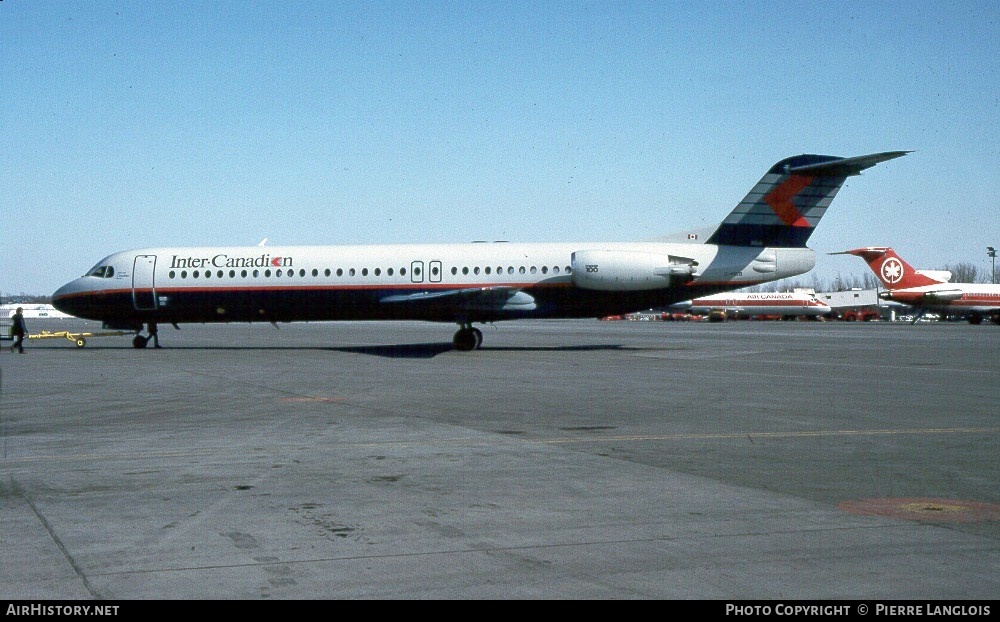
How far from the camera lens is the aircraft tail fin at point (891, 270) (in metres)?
70.1

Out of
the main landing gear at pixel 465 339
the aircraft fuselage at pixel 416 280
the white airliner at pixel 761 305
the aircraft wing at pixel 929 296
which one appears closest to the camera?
the aircraft fuselage at pixel 416 280

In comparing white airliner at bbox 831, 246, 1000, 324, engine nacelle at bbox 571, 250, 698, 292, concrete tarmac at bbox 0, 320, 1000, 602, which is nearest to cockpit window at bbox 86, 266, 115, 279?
engine nacelle at bbox 571, 250, 698, 292

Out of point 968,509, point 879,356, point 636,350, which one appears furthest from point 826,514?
point 636,350

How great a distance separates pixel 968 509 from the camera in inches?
271

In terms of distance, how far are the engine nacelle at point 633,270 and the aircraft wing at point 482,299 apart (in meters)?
1.99

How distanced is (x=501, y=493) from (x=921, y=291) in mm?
69544

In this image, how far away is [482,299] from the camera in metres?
29.5

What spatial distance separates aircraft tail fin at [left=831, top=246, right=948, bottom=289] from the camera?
230 feet

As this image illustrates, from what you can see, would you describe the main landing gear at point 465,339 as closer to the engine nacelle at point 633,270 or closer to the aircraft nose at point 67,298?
the engine nacelle at point 633,270

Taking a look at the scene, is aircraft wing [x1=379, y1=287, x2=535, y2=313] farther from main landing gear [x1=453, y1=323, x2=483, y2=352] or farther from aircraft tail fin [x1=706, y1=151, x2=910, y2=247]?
aircraft tail fin [x1=706, y1=151, x2=910, y2=247]

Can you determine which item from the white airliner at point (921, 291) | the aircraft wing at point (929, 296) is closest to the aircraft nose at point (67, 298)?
the white airliner at point (921, 291)

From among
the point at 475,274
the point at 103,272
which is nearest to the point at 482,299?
the point at 475,274

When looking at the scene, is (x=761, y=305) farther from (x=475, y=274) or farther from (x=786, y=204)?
(x=475, y=274)

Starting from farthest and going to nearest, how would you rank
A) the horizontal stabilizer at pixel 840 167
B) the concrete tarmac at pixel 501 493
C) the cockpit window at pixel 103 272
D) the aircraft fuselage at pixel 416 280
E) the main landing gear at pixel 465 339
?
the cockpit window at pixel 103 272 < the main landing gear at pixel 465 339 < the aircraft fuselage at pixel 416 280 < the horizontal stabilizer at pixel 840 167 < the concrete tarmac at pixel 501 493
